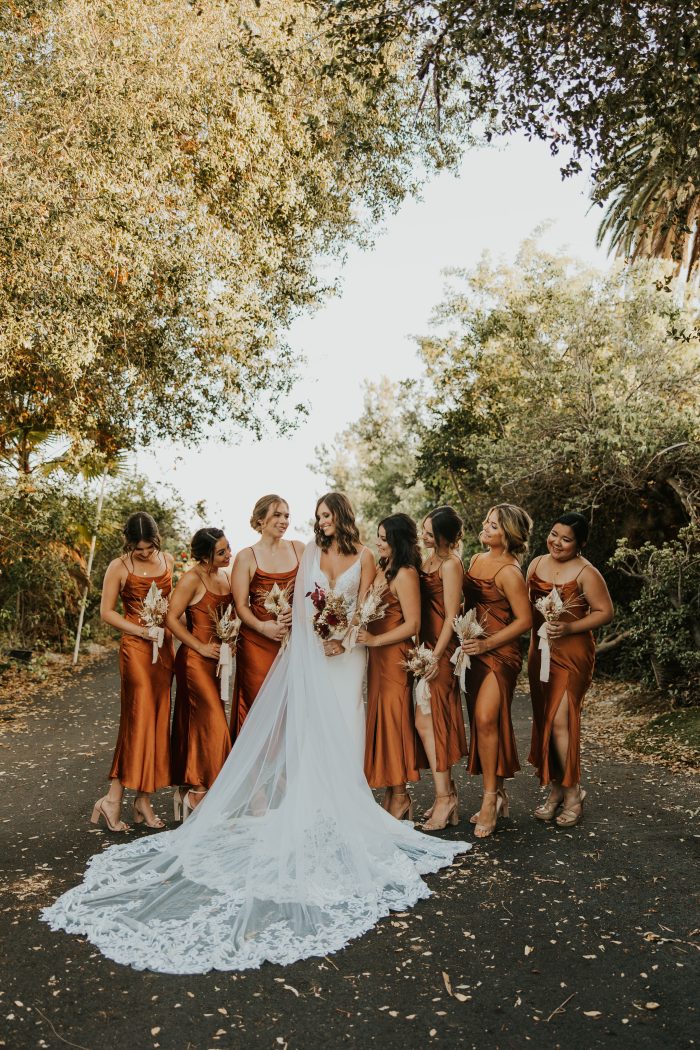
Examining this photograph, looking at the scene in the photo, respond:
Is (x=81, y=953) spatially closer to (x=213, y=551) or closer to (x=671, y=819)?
(x=213, y=551)

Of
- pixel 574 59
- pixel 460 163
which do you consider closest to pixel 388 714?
pixel 574 59

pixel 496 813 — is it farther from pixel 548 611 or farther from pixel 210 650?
pixel 210 650

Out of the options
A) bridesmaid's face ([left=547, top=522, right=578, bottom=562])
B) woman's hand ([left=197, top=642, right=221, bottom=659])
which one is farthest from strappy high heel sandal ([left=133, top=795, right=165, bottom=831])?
bridesmaid's face ([left=547, top=522, right=578, bottom=562])

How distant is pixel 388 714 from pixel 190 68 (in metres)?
7.87

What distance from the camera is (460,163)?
509 inches

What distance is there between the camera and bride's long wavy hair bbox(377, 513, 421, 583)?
5863 mm

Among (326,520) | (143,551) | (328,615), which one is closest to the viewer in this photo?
(328,615)

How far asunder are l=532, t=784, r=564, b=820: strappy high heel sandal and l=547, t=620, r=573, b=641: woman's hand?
107cm

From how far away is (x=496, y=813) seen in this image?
5.80 m

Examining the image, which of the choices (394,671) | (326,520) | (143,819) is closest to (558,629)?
(394,671)

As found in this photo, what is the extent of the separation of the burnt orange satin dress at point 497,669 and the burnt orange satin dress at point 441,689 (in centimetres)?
10

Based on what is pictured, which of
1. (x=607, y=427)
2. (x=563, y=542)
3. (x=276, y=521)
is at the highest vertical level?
(x=607, y=427)

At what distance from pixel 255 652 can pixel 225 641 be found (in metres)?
0.23

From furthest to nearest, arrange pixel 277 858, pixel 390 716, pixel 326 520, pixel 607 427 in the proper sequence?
pixel 607 427, pixel 390 716, pixel 326 520, pixel 277 858
